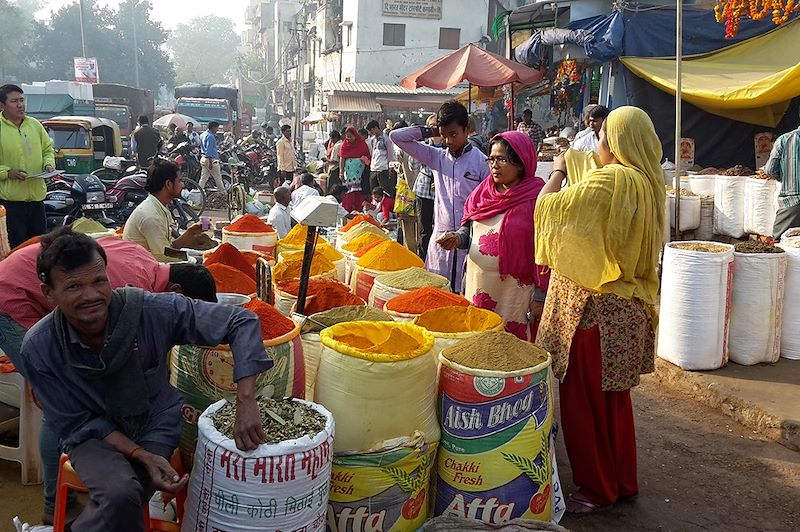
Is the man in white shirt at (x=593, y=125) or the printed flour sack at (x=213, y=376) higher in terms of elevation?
the man in white shirt at (x=593, y=125)

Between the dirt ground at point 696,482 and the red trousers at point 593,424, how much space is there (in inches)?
6.0

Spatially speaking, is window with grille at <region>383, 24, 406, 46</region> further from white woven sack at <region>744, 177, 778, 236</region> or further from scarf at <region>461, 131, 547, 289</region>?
scarf at <region>461, 131, 547, 289</region>

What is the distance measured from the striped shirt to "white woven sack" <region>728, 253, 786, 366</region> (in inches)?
63.1

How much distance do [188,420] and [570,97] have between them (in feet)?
31.0

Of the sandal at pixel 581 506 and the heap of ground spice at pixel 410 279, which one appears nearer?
the sandal at pixel 581 506

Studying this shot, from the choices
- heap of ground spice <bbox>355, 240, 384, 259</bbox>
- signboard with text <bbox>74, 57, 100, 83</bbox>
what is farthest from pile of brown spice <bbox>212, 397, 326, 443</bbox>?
signboard with text <bbox>74, 57, 100, 83</bbox>

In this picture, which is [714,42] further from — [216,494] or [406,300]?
[216,494]

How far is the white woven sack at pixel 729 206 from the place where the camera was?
634 centimetres

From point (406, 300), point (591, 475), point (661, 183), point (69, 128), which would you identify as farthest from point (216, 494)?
point (69, 128)

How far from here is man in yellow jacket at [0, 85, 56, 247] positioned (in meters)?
5.04

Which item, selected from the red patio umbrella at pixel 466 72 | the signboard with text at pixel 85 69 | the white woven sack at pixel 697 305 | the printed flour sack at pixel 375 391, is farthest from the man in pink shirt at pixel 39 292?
the signboard with text at pixel 85 69

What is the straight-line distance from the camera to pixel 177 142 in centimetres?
1565

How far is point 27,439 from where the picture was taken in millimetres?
2848

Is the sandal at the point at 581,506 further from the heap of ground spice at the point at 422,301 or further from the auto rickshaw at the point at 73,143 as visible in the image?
the auto rickshaw at the point at 73,143
